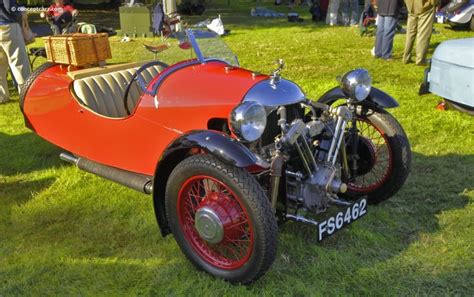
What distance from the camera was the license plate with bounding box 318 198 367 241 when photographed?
2594 millimetres

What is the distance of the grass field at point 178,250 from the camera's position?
8.75 ft

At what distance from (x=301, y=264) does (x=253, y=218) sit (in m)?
0.67

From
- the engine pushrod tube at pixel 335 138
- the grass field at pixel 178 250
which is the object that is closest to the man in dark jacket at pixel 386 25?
the grass field at pixel 178 250

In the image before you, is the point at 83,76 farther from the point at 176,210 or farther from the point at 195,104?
the point at 176,210

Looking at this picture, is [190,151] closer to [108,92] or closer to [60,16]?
[108,92]

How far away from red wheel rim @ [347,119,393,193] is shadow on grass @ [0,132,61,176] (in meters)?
2.88

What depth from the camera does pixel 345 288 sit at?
2609 millimetres

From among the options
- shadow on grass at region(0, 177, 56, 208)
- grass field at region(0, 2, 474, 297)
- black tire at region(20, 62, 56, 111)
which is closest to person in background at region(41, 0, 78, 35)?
grass field at region(0, 2, 474, 297)

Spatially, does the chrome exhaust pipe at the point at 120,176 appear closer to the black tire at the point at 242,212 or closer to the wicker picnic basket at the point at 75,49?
the black tire at the point at 242,212

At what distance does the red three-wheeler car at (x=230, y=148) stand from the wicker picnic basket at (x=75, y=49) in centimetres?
35

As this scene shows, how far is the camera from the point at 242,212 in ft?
8.21

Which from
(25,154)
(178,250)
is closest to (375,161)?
(178,250)

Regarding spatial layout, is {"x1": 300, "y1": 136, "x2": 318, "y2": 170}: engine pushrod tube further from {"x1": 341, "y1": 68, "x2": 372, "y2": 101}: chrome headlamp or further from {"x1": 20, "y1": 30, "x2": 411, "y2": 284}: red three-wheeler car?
{"x1": 341, "y1": 68, "x2": 372, "y2": 101}: chrome headlamp

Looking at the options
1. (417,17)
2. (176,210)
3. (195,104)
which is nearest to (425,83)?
(417,17)
